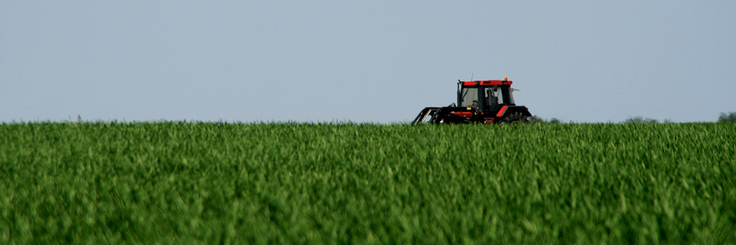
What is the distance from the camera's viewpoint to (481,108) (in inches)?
605

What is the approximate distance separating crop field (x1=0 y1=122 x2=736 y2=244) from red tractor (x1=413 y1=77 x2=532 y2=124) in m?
6.31

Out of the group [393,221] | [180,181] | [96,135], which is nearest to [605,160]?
[393,221]

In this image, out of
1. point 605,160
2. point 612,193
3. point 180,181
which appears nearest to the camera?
point 612,193

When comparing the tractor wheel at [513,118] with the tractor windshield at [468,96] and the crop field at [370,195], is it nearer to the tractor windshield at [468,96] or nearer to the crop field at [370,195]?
the tractor windshield at [468,96]

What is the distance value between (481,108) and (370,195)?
1139 cm

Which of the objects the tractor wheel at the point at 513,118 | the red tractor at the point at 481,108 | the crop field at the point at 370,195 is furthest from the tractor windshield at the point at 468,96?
the crop field at the point at 370,195

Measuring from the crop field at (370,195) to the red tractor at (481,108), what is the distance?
248 inches

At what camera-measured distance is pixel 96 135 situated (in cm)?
1100

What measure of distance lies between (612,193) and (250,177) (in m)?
3.35

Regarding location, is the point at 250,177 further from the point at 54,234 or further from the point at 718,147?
the point at 718,147

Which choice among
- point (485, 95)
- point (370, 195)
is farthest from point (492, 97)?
point (370, 195)

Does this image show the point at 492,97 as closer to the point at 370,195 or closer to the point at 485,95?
the point at 485,95

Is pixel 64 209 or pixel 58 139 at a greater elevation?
pixel 58 139

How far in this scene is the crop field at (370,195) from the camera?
11.2ft
